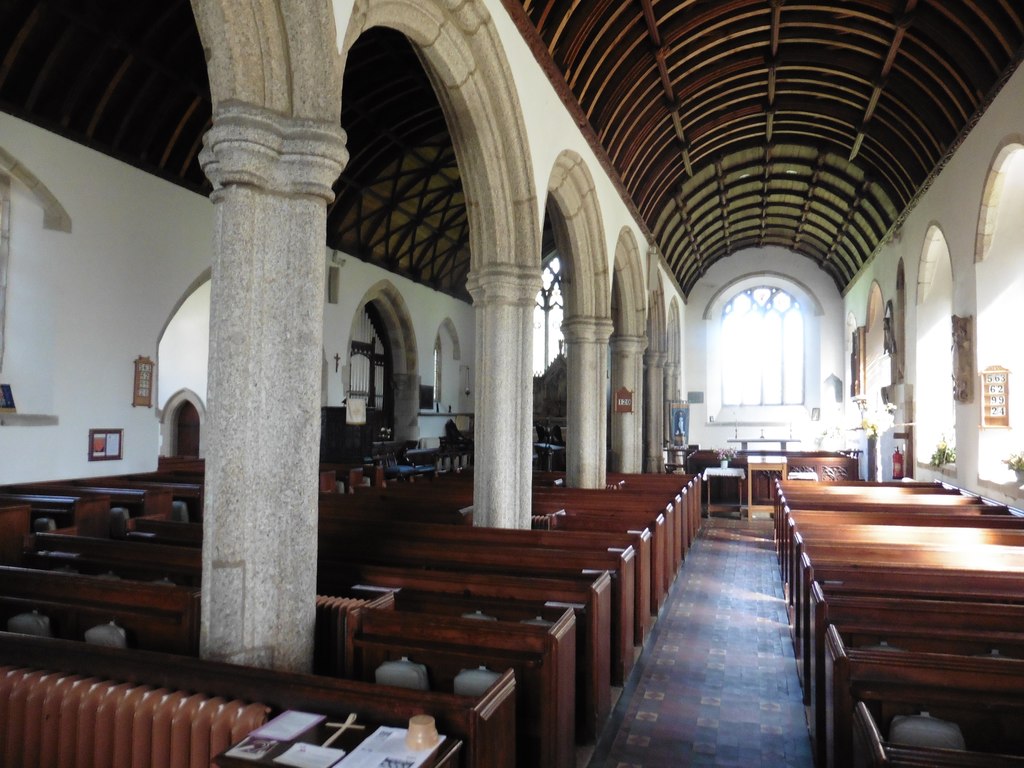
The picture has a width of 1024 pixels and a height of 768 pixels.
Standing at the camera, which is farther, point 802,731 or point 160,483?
point 160,483

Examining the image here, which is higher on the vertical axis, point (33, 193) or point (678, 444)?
point (33, 193)

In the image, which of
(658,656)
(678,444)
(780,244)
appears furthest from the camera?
(780,244)

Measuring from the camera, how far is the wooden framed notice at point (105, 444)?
7434mm

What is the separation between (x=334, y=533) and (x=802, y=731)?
284cm

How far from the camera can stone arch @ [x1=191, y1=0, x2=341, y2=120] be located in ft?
9.35

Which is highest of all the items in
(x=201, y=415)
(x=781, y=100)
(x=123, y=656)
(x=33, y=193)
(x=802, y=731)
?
(x=781, y=100)

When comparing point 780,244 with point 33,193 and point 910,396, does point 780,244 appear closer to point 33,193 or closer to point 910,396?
point 910,396

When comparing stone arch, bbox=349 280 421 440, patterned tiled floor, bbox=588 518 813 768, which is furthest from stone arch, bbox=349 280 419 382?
patterned tiled floor, bbox=588 518 813 768

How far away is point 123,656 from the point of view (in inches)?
93.9

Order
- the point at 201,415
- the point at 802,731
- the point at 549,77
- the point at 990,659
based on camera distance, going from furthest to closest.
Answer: the point at 201,415 < the point at 549,77 < the point at 802,731 < the point at 990,659

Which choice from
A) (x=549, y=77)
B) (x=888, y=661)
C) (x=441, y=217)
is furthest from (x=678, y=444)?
(x=888, y=661)

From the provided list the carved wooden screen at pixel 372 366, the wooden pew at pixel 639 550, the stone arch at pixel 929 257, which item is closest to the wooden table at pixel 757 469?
the stone arch at pixel 929 257

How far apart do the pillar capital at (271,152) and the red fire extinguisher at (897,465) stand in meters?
10.1

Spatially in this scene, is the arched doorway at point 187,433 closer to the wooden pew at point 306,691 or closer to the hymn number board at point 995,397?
the wooden pew at point 306,691
